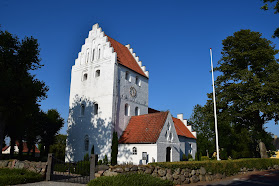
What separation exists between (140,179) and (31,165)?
8625 millimetres

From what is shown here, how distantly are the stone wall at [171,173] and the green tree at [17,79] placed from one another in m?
12.2

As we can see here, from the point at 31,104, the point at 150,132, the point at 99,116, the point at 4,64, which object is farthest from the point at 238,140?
the point at 4,64

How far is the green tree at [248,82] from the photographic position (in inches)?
972

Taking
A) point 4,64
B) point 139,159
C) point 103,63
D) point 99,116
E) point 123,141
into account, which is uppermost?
point 103,63

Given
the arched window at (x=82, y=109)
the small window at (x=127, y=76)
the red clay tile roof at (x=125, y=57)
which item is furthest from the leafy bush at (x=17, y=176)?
the red clay tile roof at (x=125, y=57)

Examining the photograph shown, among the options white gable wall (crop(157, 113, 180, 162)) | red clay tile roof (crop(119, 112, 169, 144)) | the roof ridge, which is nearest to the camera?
white gable wall (crop(157, 113, 180, 162))

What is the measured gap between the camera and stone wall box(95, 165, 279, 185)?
13.0 metres

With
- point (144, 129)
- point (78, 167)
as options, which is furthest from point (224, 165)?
point (78, 167)

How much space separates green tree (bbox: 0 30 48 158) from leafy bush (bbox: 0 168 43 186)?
790cm

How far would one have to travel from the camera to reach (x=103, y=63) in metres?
28.2

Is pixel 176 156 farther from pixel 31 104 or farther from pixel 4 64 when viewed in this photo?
pixel 4 64

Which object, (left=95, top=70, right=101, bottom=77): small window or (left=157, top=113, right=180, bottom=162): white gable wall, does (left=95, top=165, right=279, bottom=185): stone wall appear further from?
(left=95, top=70, right=101, bottom=77): small window

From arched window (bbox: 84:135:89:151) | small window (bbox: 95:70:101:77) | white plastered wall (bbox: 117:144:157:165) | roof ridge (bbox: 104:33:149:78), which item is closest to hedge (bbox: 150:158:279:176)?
white plastered wall (bbox: 117:144:157:165)

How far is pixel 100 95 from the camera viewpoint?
27328 mm
